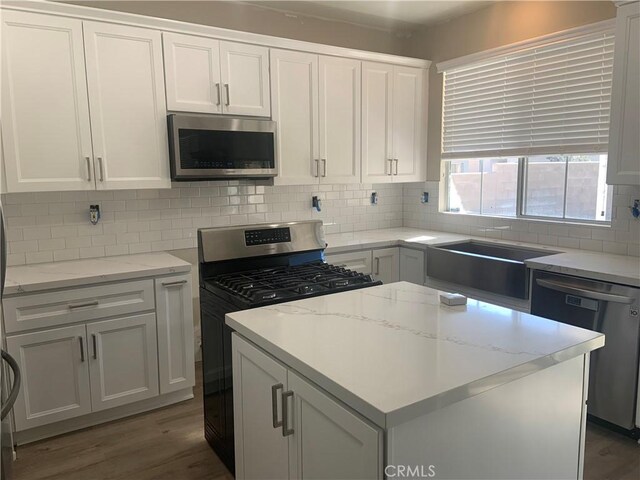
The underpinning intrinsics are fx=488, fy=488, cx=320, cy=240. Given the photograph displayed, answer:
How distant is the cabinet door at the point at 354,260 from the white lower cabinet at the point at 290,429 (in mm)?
1870

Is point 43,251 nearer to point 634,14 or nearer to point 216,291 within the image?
point 216,291

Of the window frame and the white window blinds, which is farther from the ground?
the white window blinds

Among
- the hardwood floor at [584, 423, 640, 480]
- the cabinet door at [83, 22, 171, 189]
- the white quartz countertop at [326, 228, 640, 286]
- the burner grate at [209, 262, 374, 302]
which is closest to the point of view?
the burner grate at [209, 262, 374, 302]

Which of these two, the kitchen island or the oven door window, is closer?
the kitchen island

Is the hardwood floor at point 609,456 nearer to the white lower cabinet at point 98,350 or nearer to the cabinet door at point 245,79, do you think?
the white lower cabinet at point 98,350

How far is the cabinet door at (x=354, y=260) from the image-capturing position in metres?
3.63

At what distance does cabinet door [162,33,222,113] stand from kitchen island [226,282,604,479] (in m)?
1.82

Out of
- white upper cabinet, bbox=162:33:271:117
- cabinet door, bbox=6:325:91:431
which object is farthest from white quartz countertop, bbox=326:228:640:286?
cabinet door, bbox=6:325:91:431

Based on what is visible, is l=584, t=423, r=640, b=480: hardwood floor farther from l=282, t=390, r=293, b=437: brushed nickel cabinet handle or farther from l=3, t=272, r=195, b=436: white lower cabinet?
l=3, t=272, r=195, b=436: white lower cabinet

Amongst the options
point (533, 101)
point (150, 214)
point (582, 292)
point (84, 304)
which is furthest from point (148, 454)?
point (533, 101)

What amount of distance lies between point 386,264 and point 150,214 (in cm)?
181

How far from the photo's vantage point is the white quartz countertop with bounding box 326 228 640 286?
103 inches

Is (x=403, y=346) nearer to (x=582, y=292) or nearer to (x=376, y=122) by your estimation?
(x=582, y=292)

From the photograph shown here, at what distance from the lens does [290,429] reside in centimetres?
149
